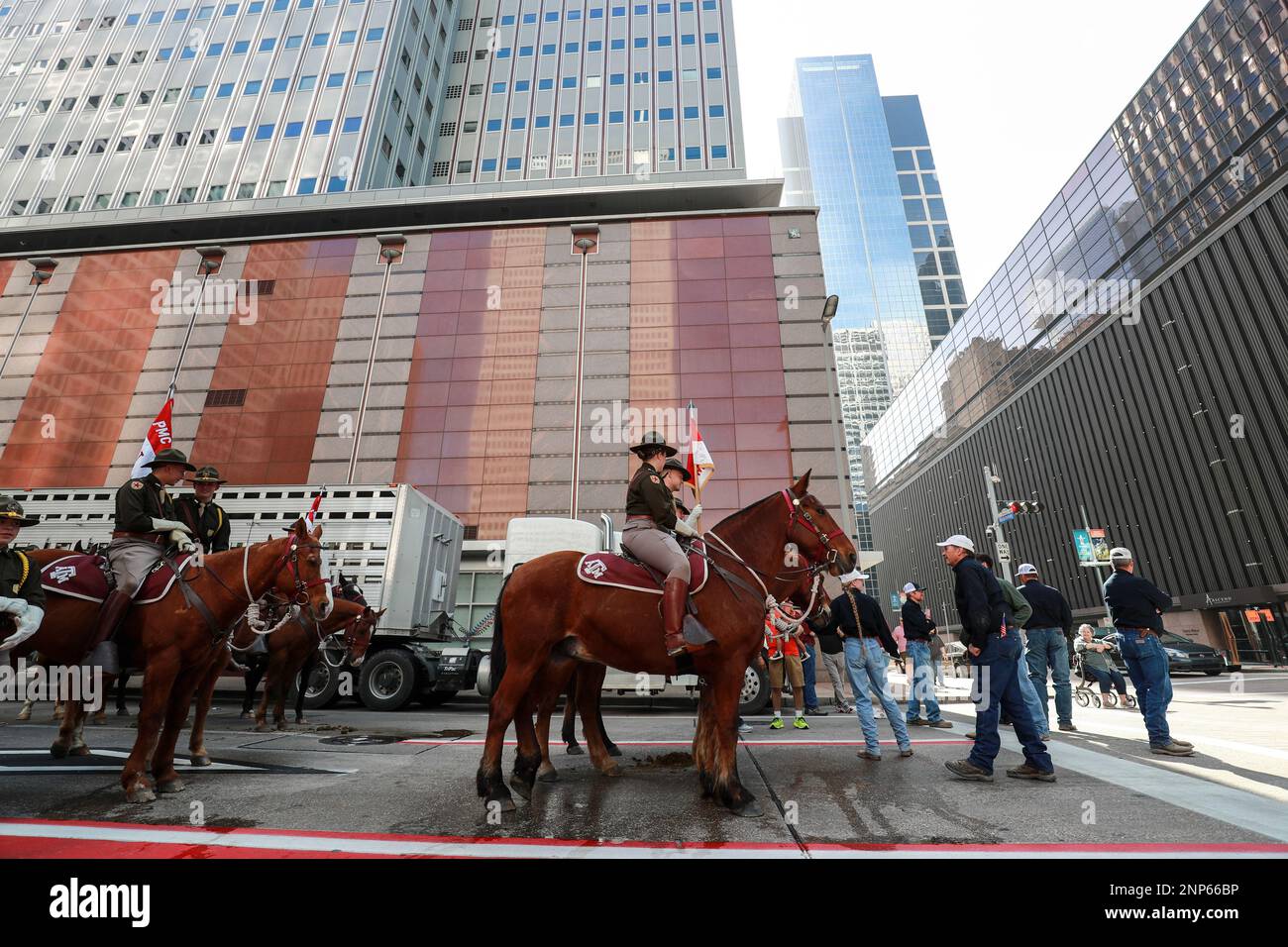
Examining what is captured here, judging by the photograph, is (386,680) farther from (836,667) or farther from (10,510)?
(836,667)

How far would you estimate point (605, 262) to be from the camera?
2533 centimetres

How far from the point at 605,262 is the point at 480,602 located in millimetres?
17134

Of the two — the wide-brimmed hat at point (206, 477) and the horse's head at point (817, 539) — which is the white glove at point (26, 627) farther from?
the horse's head at point (817, 539)

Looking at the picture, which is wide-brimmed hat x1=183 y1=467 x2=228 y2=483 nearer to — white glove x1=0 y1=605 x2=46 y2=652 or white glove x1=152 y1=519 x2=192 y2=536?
white glove x1=152 y1=519 x2=192 y2=536

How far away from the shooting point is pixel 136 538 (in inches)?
213

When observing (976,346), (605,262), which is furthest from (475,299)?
(976,346)

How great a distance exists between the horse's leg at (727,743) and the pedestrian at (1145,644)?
506 centimetres

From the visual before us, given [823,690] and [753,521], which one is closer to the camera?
[753,521]

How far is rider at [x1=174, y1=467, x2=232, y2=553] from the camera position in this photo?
652cm

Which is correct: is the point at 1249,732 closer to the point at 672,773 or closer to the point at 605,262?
the point at 672,773

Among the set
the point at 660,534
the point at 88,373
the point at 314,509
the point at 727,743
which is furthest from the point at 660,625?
A: the point at 88,373

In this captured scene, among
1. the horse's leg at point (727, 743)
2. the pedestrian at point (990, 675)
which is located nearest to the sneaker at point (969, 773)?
the pedestrian at point (990, 675)

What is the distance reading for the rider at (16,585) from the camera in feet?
14.7

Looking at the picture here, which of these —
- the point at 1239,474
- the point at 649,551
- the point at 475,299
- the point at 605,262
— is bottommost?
the point at 649,551
